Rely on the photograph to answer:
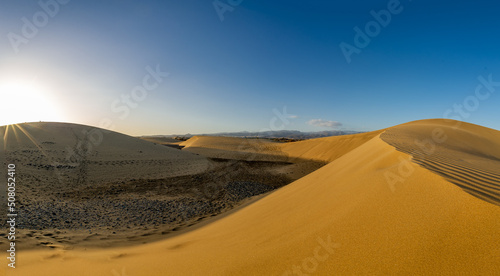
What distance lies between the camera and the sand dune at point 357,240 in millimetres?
1729

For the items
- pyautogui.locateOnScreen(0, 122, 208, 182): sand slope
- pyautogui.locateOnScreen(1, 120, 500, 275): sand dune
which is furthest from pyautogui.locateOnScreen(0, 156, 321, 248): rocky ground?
pyautogui.locateOnScreen(0, 122, 208, 182): sand slope

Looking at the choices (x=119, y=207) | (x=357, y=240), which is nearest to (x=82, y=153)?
(x=119, y=207)

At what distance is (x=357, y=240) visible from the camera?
2.15 meters

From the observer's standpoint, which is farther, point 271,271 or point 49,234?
point 49,234

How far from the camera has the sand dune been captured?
1729 millimetres

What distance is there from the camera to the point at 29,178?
32.2 feet

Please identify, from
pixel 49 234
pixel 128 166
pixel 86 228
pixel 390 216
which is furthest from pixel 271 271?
pixel 128 166

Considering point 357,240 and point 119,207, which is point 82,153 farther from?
point 357,240

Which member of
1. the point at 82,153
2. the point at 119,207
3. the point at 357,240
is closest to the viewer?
the point at 357,240

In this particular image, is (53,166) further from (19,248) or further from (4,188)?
(19,248)

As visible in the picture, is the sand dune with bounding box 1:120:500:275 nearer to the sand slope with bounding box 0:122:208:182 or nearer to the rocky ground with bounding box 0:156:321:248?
the rocky ground with bounding box 0:156:321:248

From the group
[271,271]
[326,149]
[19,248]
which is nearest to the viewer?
[271,271]

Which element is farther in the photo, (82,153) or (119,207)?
Result: (82,153)

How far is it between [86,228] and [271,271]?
552 centimetres
